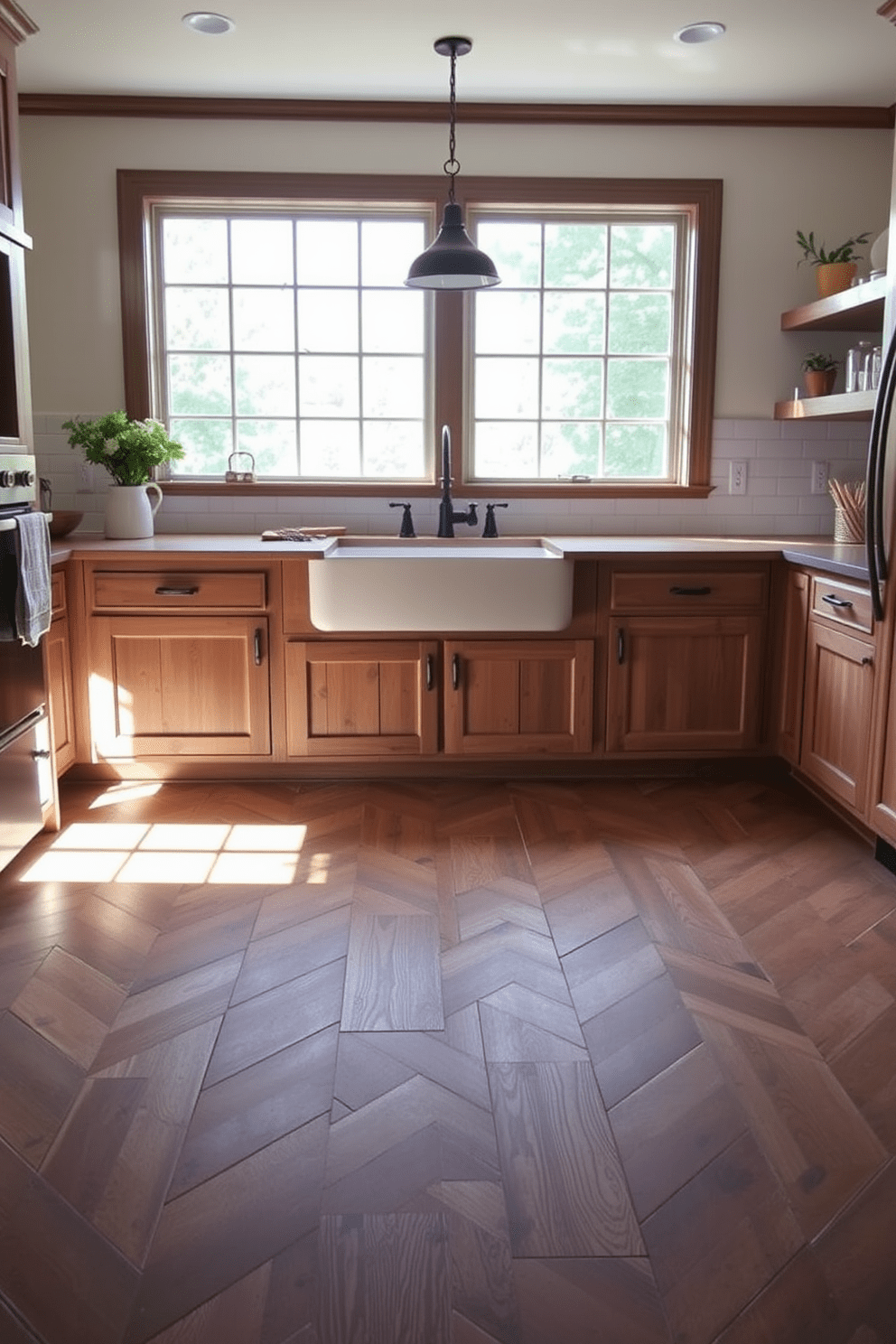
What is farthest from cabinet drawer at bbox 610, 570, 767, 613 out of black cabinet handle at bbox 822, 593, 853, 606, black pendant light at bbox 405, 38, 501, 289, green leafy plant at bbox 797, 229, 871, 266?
green leafy plant at bbox 797, 229, 871, 266

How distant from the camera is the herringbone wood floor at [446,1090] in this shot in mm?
1457

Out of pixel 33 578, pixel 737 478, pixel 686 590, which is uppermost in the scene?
pixel 737 478

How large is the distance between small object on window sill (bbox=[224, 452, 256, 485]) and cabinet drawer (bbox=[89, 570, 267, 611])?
0.69m

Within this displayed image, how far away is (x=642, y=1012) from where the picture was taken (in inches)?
86.1

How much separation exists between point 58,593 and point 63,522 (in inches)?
21.5

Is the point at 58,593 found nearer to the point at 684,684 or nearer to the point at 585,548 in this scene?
the point at 585,548

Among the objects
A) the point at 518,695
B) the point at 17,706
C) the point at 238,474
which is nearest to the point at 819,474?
the point at 518,695

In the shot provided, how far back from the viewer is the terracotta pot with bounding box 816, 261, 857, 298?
389 cm

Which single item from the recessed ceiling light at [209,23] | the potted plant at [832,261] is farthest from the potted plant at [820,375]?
the recessed ceiling light at [209,23]

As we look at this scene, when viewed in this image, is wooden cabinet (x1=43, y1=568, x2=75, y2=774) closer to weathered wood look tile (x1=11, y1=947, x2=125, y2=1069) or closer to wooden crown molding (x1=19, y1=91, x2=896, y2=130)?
weathered wood look tile (x1=11, y1=947, x2=125, y2=1069)

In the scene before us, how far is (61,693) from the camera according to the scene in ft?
11.5

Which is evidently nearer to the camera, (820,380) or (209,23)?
(209,23)

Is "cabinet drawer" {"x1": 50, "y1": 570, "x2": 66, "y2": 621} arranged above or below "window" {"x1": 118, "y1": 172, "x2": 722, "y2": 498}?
below

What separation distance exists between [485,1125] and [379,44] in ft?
10.3
